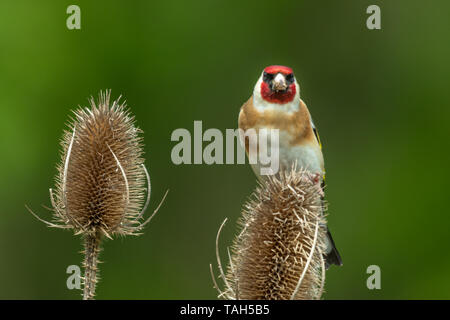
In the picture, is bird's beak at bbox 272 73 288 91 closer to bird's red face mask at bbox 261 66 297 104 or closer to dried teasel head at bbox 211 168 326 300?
bird's red face mask at bbox 261 66 297 104

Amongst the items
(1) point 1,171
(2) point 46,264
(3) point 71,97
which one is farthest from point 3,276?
(3) point 71,97

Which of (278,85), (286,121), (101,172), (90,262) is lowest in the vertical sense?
(90,262)

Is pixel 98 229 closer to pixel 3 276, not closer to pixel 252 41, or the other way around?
pixel 3 276

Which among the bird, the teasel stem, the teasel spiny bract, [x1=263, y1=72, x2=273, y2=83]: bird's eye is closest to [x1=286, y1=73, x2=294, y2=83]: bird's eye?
the bird

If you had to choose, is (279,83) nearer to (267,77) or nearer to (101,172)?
(267,77)

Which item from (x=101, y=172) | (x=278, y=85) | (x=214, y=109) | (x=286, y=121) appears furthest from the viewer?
(x=214, y=109)

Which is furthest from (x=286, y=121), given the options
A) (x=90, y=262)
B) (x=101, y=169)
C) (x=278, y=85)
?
(x=90, y=262)

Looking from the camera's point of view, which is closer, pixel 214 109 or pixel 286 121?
pixel 286 121
